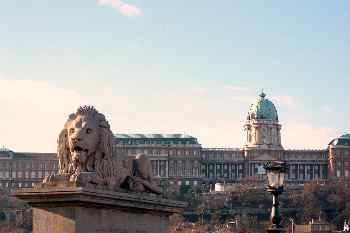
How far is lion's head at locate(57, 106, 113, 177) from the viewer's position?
13945 mm

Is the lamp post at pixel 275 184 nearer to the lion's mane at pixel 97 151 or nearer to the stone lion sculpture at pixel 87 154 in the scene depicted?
the stone lion sculpture at pixel 87 154

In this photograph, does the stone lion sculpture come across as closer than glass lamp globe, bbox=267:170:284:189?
Yes

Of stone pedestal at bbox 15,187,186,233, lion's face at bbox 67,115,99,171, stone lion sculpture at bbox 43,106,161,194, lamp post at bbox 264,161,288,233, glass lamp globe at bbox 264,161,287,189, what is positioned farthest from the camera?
glass lamp globe at bbox 264,161,287,189

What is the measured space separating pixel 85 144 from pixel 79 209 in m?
0.85

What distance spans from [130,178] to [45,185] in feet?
5.77

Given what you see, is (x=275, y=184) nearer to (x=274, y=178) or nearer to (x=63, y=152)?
(x=274, y=178)

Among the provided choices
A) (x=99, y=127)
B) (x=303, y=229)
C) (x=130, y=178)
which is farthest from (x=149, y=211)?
(x=303, y=229)

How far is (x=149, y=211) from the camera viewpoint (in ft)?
50.0

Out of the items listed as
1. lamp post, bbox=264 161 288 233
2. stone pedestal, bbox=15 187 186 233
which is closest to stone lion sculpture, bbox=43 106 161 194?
stone pedestal, bbox=15 187 186 233

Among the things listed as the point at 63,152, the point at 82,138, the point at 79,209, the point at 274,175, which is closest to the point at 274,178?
the point at 274,175

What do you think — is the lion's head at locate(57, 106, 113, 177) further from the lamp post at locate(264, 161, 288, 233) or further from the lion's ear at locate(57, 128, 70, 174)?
the lamp post at locate(264, 161, 288, 233)

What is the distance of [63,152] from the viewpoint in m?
14.2

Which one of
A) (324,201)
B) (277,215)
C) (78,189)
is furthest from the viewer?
(324,201)

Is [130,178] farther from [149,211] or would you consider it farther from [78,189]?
[78,189]
